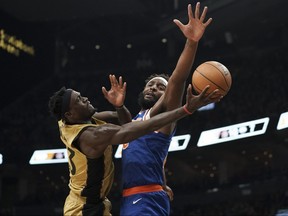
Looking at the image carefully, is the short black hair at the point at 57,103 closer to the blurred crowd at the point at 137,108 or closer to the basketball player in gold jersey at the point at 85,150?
the basketball player in gold jersey at the point at 85,150

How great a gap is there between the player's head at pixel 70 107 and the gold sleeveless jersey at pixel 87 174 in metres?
0.10

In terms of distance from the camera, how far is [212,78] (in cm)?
483

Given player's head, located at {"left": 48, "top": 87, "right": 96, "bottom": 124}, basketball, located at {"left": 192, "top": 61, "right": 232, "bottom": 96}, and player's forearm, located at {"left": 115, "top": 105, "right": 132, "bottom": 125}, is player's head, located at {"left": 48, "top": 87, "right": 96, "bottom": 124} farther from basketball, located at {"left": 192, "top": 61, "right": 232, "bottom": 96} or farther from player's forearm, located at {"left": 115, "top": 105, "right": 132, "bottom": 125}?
basketball, located at {"left": 192, "top": 61, "right": 232, "bottom": 96}

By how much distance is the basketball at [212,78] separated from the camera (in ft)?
15.8

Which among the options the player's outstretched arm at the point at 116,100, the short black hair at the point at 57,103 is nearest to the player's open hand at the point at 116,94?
the player's outstretched arm at the point at 116,100

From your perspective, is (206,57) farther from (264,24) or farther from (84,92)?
(84,92)

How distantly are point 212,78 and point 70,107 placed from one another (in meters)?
1.41

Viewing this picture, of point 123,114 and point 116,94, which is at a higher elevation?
point 116,94

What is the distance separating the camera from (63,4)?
103ft

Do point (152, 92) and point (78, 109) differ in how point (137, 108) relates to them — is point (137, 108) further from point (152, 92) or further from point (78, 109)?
point (78, 109)

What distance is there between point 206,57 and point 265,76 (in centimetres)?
416

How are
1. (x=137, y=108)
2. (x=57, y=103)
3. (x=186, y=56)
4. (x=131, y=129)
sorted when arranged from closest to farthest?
(x=131, y=129) → (x=186, y=56) → (x=57, y=103) → (x=137, y=108)

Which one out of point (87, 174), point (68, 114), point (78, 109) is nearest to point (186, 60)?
point (78, 109)

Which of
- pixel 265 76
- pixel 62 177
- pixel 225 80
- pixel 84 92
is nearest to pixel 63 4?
pixel 84 92
